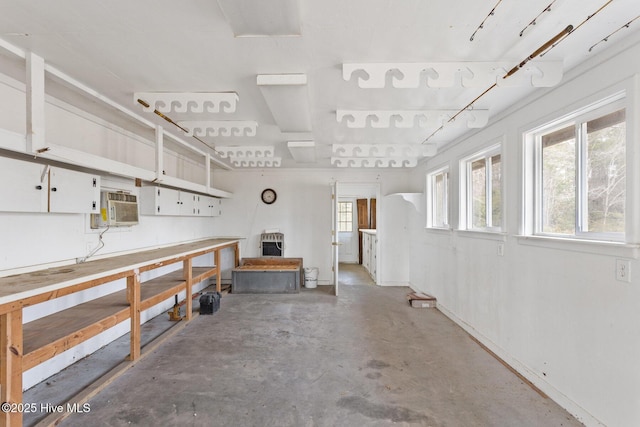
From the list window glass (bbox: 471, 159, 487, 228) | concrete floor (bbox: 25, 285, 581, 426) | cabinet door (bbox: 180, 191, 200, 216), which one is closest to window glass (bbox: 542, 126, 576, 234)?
window glass (bbox: 471, 159, 487, 228)

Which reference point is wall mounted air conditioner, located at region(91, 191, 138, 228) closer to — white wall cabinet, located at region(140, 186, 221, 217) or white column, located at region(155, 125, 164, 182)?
white wall cabinet, located at region(140, 186, 221, 217)

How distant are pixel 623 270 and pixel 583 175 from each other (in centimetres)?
73

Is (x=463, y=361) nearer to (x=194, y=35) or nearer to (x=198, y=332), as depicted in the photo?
(x=198, y=332)

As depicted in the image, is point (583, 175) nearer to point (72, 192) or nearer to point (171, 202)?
point (72, 192)

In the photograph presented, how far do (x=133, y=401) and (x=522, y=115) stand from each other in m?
3.98

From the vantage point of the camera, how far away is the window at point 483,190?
310cm

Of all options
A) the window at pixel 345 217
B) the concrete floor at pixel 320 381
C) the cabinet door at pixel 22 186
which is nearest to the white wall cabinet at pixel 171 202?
the cabinet door at pixel 22 186

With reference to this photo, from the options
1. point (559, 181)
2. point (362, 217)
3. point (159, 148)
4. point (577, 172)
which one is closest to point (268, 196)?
point (159, 148)

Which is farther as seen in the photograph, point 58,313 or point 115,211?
point 115,211

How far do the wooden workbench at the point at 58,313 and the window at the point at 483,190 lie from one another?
3642 millimetres

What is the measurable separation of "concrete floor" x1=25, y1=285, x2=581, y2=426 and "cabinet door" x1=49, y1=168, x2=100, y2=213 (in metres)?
1.48

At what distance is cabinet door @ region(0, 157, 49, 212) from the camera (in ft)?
6.40

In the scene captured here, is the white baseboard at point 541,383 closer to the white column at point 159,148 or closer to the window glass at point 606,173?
the window glass at point 606,173

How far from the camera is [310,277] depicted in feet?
18.8
